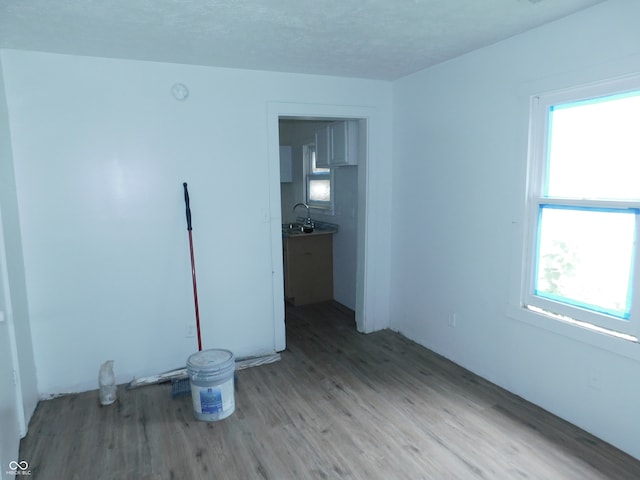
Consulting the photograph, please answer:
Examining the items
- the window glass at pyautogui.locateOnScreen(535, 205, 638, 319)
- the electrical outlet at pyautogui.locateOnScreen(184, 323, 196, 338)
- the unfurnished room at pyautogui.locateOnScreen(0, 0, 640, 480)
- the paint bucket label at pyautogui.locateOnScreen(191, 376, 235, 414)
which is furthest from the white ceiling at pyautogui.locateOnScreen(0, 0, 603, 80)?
the paint bucket label at pyautogui.locateOnScreen(191, 376, 235, 414)

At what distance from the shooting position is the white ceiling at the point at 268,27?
1.99 metres

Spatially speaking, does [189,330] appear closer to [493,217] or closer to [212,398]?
[212,398]

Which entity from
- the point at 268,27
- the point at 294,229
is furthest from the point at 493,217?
the point at 294,229

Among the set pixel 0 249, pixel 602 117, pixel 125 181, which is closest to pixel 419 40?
pixel 602 117

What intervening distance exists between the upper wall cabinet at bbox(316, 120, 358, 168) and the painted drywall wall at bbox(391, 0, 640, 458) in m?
0.44

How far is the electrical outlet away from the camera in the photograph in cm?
323

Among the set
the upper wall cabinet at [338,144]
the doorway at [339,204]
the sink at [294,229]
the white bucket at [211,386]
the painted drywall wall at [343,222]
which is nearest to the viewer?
the white bucket at [211,386]

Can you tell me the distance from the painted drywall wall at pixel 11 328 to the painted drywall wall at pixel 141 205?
0.10 metres

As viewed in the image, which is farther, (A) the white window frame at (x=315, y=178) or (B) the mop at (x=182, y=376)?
(A) the white window frame at (x=315, y=178)

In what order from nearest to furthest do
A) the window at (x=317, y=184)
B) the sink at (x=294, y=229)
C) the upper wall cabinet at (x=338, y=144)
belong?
1. the upper wall cabinet at (x=338, y=144)
2. the sink at (x=294, y=229)
3. the window at (x=317, y=184)

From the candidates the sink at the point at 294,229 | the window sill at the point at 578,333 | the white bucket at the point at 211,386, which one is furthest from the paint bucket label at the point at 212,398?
the sink at the point at 294,229

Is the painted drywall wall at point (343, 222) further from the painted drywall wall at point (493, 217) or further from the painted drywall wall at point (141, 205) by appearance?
the painted drywall wall at point (141, 205)

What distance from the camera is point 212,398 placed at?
8.37 feet

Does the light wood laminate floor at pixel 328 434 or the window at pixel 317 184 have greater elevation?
the window at pixel 317 184
